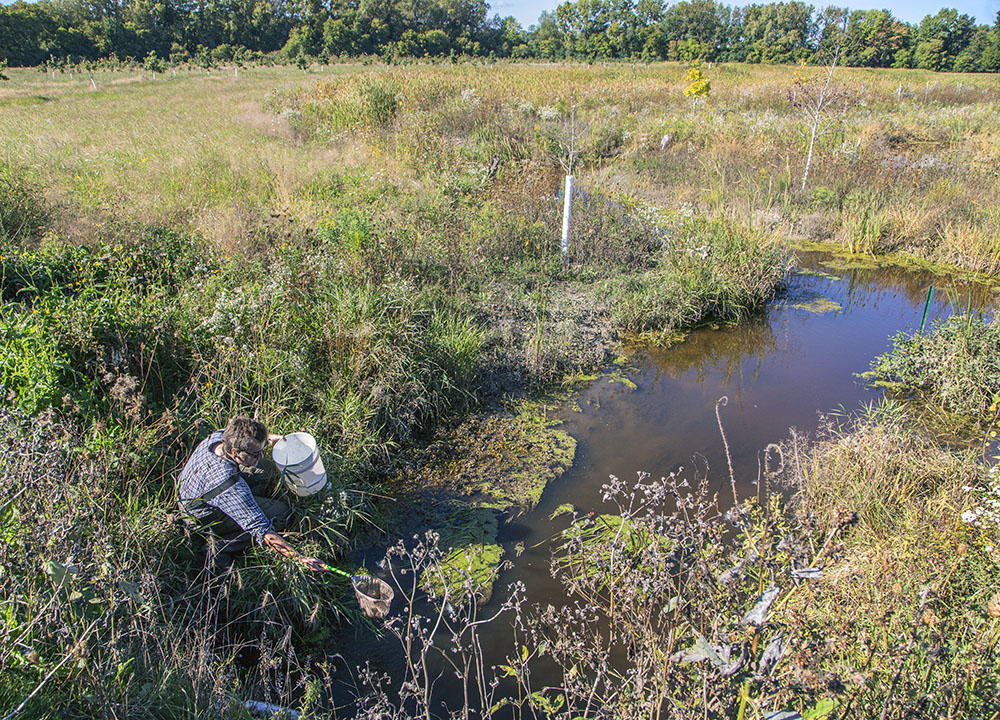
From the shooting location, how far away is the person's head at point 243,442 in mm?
3186

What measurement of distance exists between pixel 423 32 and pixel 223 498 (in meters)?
61.9

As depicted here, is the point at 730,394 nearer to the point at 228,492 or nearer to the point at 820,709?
the point at 820,709

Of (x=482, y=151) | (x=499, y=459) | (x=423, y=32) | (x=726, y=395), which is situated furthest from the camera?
(x=423, y=32)

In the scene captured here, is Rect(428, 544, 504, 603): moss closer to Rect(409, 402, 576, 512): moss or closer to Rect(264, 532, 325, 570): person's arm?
Rect(409, 402, 576, 512): moss

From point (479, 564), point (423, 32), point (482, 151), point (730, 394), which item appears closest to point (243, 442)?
point (479, 564)

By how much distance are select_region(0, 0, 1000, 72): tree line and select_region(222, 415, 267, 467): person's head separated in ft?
113

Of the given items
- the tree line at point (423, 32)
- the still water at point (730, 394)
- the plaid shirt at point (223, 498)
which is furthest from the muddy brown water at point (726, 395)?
the tree line at point (423, 32)

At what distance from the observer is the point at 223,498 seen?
318 centimetres

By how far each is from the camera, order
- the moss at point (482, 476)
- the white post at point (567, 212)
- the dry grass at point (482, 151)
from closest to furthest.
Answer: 1. the moss at point (482, 476)
2. the white post at point (567, 212)
3. the dry grass at point (482, 151)

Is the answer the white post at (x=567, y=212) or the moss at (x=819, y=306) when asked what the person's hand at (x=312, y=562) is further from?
the moss at (x=819, y=306)

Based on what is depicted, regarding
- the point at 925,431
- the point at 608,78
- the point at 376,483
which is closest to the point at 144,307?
the point at 376,483

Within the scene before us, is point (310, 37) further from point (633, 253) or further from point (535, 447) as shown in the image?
point (535, 447)

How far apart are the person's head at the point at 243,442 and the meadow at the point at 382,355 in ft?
1.43

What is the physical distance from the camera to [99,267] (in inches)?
208
